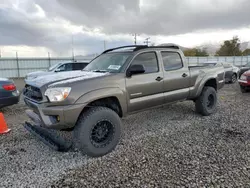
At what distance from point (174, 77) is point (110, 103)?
5.69 ft

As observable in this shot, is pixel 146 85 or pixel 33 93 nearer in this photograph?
pixel 33 93

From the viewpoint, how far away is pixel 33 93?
10.7ft

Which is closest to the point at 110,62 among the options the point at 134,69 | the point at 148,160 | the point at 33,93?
the point at 134,69

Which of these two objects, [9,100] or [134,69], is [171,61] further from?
[9,100]

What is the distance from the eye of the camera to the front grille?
3084mm

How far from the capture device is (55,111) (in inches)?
112

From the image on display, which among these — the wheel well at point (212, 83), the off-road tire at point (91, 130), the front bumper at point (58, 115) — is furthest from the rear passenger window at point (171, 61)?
the front bumper at point (58, 115)

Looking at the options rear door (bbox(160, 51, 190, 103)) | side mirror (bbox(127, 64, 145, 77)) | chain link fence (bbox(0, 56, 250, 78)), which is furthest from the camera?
chain link fence (bbox(0, 56, 250, 78))

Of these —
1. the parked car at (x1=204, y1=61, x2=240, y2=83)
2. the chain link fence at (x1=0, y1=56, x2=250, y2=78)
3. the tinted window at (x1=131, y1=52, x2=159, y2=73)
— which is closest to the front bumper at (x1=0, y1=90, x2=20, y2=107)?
the tinted window at (x1=131, y1=52, x2=159, y2=73)

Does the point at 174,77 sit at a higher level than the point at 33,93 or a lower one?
higher

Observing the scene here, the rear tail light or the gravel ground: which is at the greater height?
the rear tail light

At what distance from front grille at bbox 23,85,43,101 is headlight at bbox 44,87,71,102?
0.70 ft

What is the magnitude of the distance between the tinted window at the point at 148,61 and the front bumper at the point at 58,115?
1563 mm

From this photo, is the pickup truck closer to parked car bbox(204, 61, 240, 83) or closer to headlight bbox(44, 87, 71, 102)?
headlight bbox(44, 87, 71, 102)
